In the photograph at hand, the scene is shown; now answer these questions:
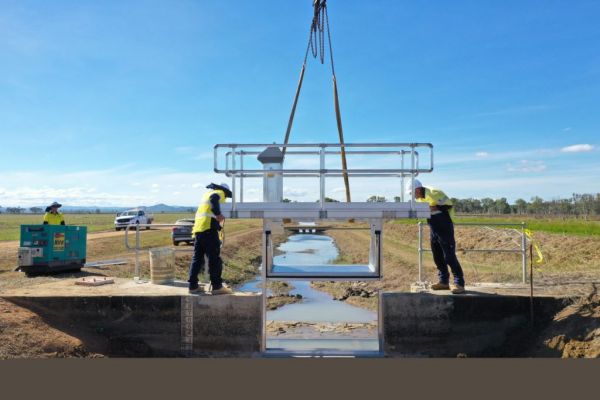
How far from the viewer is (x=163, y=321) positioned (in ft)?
30.7

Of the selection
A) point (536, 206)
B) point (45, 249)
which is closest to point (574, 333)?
point (45, 249)

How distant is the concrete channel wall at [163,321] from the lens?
935cm

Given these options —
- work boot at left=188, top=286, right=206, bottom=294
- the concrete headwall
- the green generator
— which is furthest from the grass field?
the concrete headwall

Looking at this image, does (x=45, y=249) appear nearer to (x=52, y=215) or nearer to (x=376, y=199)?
(x=52, y=215)

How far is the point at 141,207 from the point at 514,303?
38.6 meters

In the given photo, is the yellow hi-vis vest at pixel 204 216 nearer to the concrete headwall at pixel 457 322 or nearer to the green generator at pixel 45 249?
the concrete headwall at pixel 457 322

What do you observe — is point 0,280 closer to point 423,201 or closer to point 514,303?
point 423,201

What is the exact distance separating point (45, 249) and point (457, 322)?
1234 centimetres

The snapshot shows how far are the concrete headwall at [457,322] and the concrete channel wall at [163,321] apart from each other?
2971mm

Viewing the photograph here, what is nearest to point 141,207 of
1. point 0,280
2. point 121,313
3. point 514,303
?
point 0,280

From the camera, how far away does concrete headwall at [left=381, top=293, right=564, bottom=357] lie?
9.25m

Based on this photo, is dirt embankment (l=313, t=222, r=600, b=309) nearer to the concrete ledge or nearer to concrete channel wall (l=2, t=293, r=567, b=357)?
concrete channel wall (l=2, t=293, r=567, b=357)

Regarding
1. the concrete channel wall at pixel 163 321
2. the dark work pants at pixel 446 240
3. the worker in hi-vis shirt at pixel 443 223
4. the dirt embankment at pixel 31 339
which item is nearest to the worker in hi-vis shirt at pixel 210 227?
the concrete channel wall at pixel 163 321

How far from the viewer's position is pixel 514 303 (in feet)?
30.5
